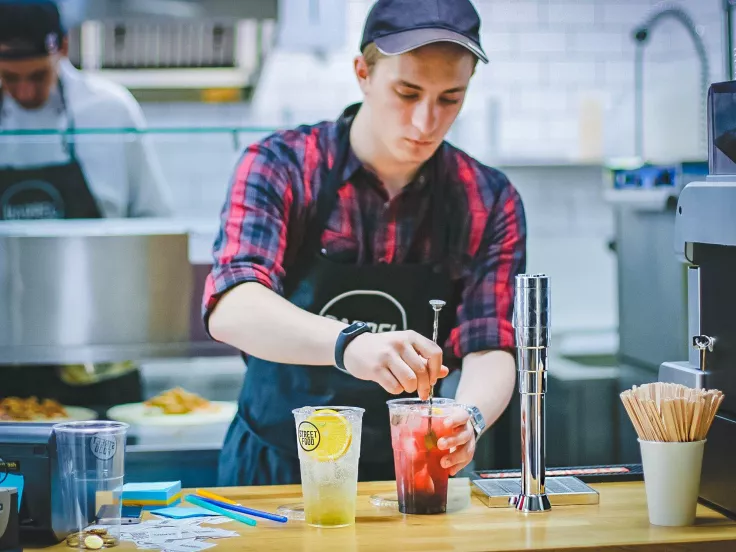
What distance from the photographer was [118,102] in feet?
13.7

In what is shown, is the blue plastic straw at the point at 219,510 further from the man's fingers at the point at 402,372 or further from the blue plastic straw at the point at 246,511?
the man's fingers at the point at 402,372

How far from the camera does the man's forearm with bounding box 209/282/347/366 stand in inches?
80.4

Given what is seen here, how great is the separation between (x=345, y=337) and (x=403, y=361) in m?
0.19

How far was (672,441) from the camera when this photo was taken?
1.62 m

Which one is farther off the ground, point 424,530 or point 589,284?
point 589,284

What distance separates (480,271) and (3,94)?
2.38 meters

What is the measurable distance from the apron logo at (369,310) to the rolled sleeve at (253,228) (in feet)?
0.57

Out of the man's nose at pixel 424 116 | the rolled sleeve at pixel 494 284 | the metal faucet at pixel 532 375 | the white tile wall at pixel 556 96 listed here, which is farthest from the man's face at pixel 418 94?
the white tile wall at pixel 556 96

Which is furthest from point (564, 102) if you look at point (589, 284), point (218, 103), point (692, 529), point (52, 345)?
point (692, 529)

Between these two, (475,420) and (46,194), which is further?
Answer: (46,194)

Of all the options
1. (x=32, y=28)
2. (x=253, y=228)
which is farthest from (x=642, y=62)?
(x=253, y=228)

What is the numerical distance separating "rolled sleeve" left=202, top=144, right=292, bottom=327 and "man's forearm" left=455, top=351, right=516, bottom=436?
0.45m

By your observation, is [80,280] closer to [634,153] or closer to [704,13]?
[634,153]

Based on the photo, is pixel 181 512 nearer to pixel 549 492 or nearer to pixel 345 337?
pixel 345 337
